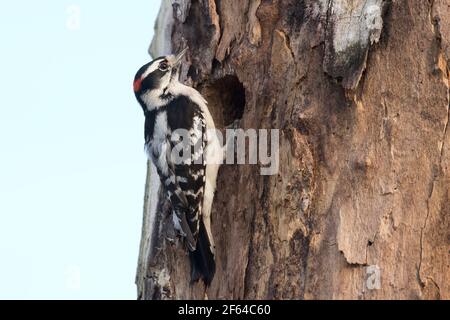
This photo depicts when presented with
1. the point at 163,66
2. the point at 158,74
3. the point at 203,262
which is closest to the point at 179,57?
the point at 163,66

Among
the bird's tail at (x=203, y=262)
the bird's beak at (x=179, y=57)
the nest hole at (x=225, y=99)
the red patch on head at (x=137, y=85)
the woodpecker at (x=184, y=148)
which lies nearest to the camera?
the bird's tail at (x=203, y=262)

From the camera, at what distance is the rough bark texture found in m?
4.81

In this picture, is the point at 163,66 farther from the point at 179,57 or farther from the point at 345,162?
the point at 345,162

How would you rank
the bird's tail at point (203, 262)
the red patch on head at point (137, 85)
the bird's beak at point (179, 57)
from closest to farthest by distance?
1. the bird's tail at point (203, 262)
2. the bird's beak at point (179, 57)
3. the red patch on head at point (137, 85)

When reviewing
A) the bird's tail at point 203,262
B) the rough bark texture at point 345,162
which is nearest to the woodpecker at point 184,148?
the bird's tail at point 203,262

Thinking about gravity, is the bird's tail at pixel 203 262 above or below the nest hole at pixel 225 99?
below

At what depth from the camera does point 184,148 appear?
618 cm

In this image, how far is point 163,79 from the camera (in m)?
6.44

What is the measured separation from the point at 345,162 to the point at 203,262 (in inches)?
45.4

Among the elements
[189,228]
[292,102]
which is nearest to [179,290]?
[189,228]

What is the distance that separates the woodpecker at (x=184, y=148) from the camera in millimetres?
5637

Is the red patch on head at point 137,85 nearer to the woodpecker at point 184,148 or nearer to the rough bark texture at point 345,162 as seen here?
the woodpecker at point 184,148

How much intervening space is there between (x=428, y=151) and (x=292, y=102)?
91 centimetres

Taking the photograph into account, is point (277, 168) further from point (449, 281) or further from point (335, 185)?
point (449, 281)
